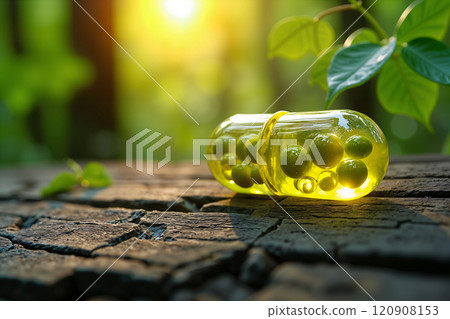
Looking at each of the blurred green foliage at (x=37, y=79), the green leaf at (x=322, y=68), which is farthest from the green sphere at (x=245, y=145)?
the blurred green foliage at (x=37, y=79)

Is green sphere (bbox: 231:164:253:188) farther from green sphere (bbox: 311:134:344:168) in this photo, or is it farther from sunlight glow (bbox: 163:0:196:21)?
sunlight glow (bbox: 163:0:196:21)

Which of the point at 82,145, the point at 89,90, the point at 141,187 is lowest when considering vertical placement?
the point at 141,187

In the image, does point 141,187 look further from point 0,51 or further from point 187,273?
point 0,51

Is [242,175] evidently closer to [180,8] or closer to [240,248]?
[240,248]

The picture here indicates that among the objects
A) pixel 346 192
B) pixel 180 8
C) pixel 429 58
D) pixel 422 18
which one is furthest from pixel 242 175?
A: pixel 180 8

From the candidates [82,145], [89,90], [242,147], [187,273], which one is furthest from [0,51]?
[187,273]

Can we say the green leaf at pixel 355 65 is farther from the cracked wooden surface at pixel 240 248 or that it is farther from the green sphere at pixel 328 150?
the cracked wooden surface at pixel 240 248
